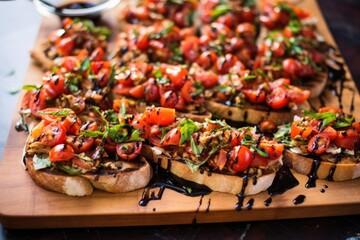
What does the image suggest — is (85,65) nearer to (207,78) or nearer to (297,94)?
(207,78)

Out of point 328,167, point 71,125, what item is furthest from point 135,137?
point 328,167

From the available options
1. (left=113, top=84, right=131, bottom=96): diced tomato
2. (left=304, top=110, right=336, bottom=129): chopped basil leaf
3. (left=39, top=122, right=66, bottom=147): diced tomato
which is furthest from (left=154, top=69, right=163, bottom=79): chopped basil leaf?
(left=304, top=110, right=336, bottom=129): chopped basil leaf

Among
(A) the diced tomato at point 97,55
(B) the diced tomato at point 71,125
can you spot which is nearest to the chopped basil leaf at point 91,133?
(B) the diced tomato at point 71,125

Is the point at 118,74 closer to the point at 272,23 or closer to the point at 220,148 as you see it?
the point at 220,148

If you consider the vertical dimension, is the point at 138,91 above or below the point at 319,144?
below

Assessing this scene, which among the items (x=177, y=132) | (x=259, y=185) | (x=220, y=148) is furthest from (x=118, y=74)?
(x=259, y=185)

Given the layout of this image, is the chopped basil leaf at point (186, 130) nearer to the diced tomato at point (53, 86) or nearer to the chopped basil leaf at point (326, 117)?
the chopped basil leaf at point (326, 117)
